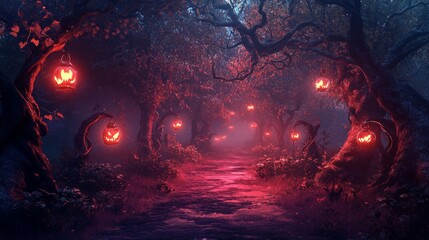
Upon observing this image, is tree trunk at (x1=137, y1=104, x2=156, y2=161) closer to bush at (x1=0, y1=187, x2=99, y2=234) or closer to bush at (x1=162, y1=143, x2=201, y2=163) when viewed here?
bush at (x1=162, y1=143, x2=201, y2=163)

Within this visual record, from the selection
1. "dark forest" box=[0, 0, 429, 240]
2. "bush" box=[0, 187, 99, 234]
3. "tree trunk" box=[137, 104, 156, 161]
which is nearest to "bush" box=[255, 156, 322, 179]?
"dark forest" box=[0, 0, 429, 240]

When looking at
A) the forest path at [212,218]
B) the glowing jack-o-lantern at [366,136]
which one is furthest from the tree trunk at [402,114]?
the forest path at [212,218]

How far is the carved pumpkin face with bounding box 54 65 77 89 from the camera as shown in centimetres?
915

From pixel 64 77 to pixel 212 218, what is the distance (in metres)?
5.61

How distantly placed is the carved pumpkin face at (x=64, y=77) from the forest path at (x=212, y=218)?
387cm

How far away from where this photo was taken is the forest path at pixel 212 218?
336 inches

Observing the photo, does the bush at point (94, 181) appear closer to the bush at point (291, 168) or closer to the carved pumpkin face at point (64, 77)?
the carved pumpkin face at point (64, 77)

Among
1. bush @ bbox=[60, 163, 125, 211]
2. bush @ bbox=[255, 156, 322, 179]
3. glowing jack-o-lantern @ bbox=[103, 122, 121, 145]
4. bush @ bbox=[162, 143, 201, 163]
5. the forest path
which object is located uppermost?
bush @ bbox=[162, 143, 201, 163]

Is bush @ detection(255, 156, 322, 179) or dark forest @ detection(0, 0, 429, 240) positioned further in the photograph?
bush @ detection(255, 156, 322, 179)


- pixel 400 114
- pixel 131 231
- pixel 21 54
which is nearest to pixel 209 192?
pixel 131 231

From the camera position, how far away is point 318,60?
757 inches

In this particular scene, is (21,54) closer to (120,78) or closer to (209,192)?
(120,78)

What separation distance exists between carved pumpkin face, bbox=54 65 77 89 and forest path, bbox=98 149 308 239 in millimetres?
3873

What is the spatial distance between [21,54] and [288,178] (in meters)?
14.8
